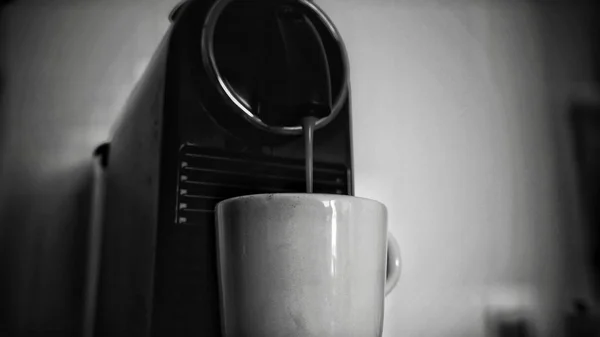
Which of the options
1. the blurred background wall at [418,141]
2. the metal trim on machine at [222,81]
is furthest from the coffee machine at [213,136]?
the blurred background wall at [418,141]

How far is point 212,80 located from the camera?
36 cm

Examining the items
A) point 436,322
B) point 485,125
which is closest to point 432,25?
point 485,125

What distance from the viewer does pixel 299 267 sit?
0.29 meters

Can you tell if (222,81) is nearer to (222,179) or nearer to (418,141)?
(222,179)

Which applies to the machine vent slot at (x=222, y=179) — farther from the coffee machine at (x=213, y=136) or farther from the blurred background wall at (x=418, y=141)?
the blurred background wall at (x=418, y=141)

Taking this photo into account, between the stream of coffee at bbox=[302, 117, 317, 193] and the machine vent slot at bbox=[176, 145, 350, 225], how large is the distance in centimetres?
3

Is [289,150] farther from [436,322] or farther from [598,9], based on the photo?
[598,9]

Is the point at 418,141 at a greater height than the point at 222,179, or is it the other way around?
the point at 418,141

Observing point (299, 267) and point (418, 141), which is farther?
point (418, 141)

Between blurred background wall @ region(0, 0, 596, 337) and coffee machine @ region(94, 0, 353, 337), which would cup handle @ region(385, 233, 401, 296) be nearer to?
coffee machine @ region(94, 0, 353, 337)

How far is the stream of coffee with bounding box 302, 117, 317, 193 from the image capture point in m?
0.35

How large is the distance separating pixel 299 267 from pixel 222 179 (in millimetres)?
105

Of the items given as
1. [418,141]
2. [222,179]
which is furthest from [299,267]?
[418,141]

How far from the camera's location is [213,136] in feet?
1.19
